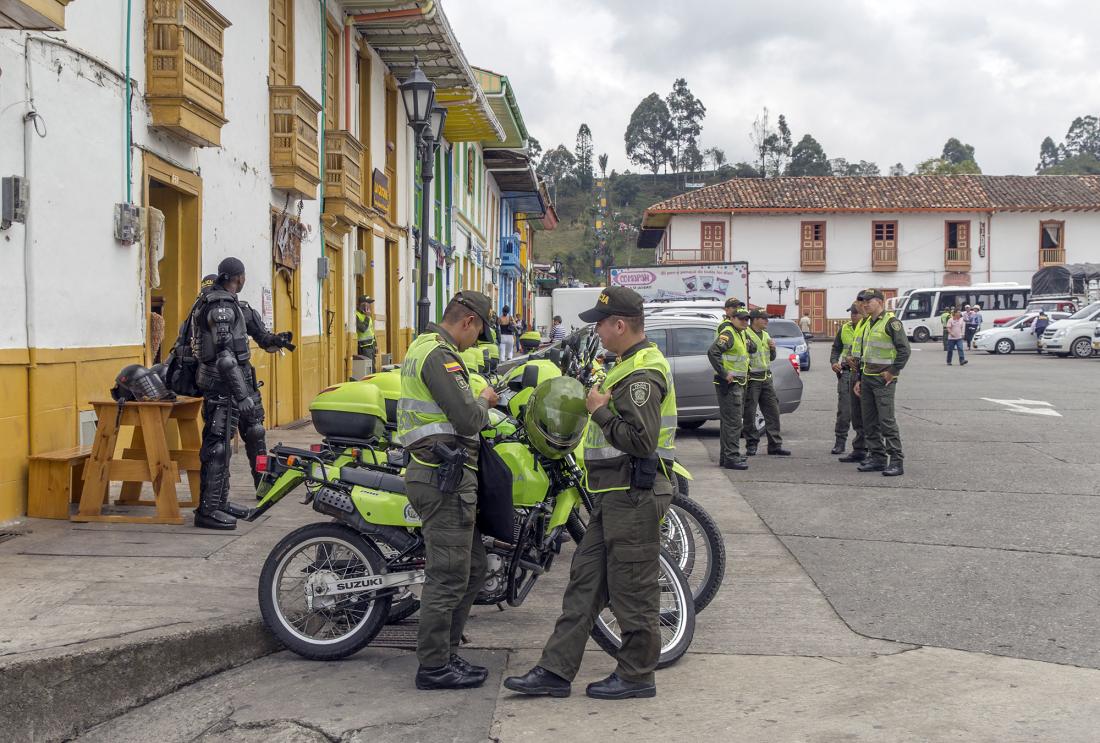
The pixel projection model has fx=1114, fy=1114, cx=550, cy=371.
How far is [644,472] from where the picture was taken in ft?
14.8

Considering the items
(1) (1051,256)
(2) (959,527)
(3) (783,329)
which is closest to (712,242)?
(1) (1051,256)

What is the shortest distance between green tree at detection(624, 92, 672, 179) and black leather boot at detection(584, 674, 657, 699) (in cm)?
12766

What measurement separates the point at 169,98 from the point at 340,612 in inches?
225

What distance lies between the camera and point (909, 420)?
15.2 meters

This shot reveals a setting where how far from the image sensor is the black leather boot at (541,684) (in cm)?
454

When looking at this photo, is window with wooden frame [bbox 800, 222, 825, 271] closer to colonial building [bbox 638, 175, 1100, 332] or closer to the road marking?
colonial building [bbox 638, 175, 1100, 332]

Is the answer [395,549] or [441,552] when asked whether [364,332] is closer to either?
[395,549]

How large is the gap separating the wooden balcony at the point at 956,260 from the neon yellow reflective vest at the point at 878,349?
47.7 m

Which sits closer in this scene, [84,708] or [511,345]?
[84,708]

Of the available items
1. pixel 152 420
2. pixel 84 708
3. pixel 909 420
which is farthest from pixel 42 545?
pixel 909 420

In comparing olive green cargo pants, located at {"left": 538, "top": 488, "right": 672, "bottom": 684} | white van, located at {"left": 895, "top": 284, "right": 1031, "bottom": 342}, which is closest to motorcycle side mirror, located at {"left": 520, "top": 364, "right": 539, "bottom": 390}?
olive green cargo pants, located at {"left": 538, "top": 488, "right": 672, "bottom": 684}

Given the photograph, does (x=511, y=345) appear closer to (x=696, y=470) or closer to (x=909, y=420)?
(x=909, y=420)

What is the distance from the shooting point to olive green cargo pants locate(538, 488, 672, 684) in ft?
14.9

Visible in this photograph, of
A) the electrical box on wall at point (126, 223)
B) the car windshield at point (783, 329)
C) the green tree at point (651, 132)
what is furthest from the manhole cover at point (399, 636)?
the green tree at point (651, 132)
